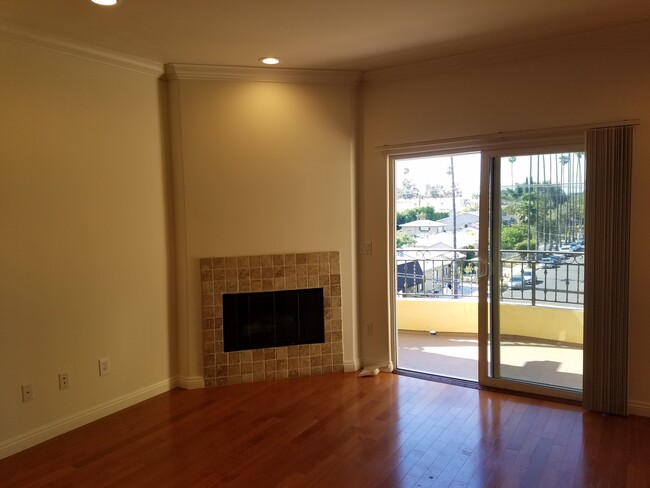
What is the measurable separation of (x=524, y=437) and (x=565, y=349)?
0.93 m

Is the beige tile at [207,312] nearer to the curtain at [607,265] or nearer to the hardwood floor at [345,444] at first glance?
the hardwood floor at [345,444]

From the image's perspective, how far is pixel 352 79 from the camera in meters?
4.21

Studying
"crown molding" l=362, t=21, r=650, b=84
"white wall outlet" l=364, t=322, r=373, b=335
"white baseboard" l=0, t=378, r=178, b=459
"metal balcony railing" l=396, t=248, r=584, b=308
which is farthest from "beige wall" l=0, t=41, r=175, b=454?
"metal balcony railing" l=396, t=248, r=584, b=308

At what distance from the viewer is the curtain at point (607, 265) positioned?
3266 mm

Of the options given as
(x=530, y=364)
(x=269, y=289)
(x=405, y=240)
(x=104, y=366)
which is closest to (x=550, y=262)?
(x=530, y=364)

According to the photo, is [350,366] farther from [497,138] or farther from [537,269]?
[497,138]

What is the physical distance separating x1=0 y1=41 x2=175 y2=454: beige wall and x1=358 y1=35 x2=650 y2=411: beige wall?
178 centimetres

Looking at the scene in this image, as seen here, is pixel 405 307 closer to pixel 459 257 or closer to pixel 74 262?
pixel 459 257

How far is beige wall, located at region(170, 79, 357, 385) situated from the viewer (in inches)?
156

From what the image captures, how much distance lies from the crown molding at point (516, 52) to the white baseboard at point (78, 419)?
3.13m

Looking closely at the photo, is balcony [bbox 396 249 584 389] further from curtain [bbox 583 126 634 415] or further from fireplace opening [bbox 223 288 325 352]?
fireplace opening [bbox 223 288 325 352]

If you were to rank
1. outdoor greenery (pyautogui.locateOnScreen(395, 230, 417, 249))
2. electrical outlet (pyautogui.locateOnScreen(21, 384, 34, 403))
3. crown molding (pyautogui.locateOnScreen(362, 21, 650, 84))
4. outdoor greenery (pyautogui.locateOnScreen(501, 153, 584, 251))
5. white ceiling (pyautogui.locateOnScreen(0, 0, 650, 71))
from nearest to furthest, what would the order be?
white ceiling (pyautogui.locateOnScreen(0, 0, 650, 71))
electrical outlet (pyautogui.locateOnScreen(21, 384, 34, 403))
crown molding (pyautogui.locateOnScreen(362, 21, 650, 84))
outdoor greenery (pyautogui.locateOnScreen(501, 153, 584, 251))
outdoor greenery (pyautogui.locateOnScreen(395, 230, 417, 249))

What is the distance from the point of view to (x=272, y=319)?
4.23 meters

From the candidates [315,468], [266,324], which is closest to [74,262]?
[266,324]
